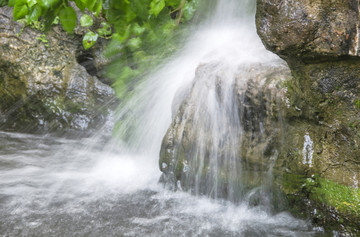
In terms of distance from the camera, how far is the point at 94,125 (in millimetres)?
5457

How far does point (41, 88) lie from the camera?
5.54 meters

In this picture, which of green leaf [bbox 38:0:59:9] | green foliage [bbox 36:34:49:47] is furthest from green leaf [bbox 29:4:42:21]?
green foliage [bbox 36:34:49:47]

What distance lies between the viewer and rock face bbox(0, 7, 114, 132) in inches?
216

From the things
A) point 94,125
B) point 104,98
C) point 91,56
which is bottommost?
point 94,125

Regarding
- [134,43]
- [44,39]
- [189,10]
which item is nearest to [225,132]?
[189,10]

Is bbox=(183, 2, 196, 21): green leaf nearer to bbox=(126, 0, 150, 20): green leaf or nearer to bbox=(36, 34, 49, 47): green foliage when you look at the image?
Result: bbox=(36, 34, 49, 47): green foliage

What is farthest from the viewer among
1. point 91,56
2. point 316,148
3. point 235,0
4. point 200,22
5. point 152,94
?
point 91,56

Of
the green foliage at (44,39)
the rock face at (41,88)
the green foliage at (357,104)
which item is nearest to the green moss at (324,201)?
the green foliage at (357,104)

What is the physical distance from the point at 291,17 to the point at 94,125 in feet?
13.1

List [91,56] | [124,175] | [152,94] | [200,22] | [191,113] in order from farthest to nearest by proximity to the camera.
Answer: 1. [91,56]
2. [200,22]
3. [152,94]
4. [124,175]
5. [191,113]

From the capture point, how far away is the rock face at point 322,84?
2186 millimetres

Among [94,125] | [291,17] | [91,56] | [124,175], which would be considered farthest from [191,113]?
[91,56]

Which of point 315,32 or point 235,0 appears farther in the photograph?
point 235,0

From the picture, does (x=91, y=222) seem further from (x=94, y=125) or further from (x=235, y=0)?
(x=235, y=0)
